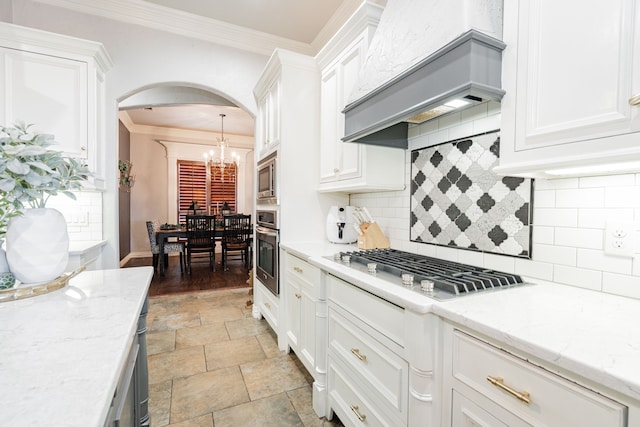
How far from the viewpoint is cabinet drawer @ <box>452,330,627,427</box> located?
24.3 inches

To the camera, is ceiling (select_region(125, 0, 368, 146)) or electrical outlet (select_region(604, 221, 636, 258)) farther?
ceiling (select_region(125, 0, 368, 146))

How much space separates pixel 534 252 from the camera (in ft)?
4.19

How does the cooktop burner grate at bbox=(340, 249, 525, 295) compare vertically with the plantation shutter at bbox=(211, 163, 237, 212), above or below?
below

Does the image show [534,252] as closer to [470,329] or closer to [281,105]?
[470,329]

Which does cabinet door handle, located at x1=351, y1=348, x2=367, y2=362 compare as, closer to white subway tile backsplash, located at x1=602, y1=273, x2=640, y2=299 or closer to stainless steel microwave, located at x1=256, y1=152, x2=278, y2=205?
white subway tile backsplash, located at x1=602, y1=273, x2=640, y2=299

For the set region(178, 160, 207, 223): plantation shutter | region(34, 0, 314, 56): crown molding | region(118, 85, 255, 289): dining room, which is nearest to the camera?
Answer: region(34, 0, 314, 56): crown molding

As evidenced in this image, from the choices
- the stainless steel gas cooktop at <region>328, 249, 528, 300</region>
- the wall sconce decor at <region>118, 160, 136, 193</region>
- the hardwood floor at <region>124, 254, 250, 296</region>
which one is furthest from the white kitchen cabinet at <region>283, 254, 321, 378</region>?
the wall sconce decor at <region>118, 160, 136, 193</region>

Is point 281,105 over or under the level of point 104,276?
over

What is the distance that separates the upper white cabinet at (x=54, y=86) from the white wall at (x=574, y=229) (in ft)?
8.81

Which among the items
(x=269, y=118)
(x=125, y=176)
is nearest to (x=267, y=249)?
(x=269, y=118)

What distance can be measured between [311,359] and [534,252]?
137 centimetres

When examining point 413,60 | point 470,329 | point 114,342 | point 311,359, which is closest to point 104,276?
point 114,342

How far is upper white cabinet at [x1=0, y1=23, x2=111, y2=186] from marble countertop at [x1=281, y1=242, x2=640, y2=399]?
97.9 inches

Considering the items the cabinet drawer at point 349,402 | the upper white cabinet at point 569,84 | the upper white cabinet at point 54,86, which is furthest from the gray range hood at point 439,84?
the upper white cabinet at point 54,86
